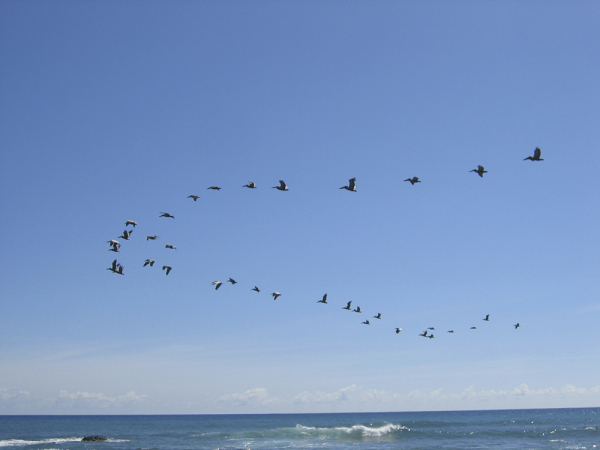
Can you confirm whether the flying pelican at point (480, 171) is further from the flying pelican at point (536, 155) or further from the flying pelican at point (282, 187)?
the flying pelican at point (282, 187)

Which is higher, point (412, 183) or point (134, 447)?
point (412, 183)

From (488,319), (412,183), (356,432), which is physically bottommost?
(356,432)

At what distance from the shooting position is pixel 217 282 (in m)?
29.1

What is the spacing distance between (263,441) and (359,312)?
31.6 meters

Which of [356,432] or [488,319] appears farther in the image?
[356,432]

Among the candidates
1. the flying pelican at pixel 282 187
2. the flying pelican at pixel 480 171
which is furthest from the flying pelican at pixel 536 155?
the flying pelican at pixel 282 187

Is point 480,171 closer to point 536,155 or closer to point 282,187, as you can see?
point 536,155

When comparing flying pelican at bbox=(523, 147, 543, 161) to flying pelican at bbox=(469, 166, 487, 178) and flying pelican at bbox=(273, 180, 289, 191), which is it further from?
flying pelican at bbox=(273, 180, 289, 191)

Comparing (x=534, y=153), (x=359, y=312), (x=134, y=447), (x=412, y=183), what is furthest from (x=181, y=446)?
(x=534, y=153)

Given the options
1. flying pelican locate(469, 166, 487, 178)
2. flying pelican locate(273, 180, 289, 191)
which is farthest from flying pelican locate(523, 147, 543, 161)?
flying pelican locate(273, 180, 289, 191)

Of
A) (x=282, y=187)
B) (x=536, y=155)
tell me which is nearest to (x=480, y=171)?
(x=536, y=155)

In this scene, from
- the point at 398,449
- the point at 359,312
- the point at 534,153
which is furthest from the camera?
the point at 398,449

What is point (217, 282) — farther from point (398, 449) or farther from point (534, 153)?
point (398, 449)

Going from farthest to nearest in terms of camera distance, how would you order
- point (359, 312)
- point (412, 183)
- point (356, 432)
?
point (356, 432)
point (359, 312)
point (412, 183)
